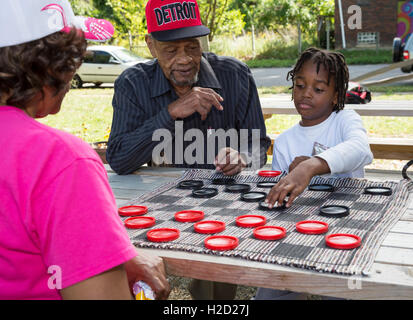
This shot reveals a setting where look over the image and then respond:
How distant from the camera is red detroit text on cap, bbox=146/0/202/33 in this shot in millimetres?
2695

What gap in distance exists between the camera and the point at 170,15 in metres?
2.71

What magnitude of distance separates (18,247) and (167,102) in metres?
1.90

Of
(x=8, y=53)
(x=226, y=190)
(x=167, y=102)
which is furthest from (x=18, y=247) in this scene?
(x=167, y=102)

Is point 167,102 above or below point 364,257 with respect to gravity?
above

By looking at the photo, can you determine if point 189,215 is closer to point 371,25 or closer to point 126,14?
point 126,14

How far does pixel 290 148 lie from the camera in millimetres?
2787

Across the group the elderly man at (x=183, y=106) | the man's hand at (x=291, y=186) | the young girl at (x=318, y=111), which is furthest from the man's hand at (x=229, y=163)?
the man's hand at (x=291, y=186)

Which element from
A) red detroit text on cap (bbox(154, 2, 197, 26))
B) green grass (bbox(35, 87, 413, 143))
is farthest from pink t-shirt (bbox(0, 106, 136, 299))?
green grass (bbox(35, 87, 413, 143))

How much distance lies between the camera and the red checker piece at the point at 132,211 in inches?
71.4

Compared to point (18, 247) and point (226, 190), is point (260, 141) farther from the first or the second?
point (18, 247)

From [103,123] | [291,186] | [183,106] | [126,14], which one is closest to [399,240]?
[291,186]

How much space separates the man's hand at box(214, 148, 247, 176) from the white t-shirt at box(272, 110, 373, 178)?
0.41 metres

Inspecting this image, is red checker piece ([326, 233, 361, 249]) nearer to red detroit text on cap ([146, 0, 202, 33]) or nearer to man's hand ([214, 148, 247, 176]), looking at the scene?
man's hand ([214, 148, 247, 176])

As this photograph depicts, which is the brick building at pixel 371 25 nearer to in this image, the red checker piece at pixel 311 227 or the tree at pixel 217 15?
the tree at pixel 217 15
